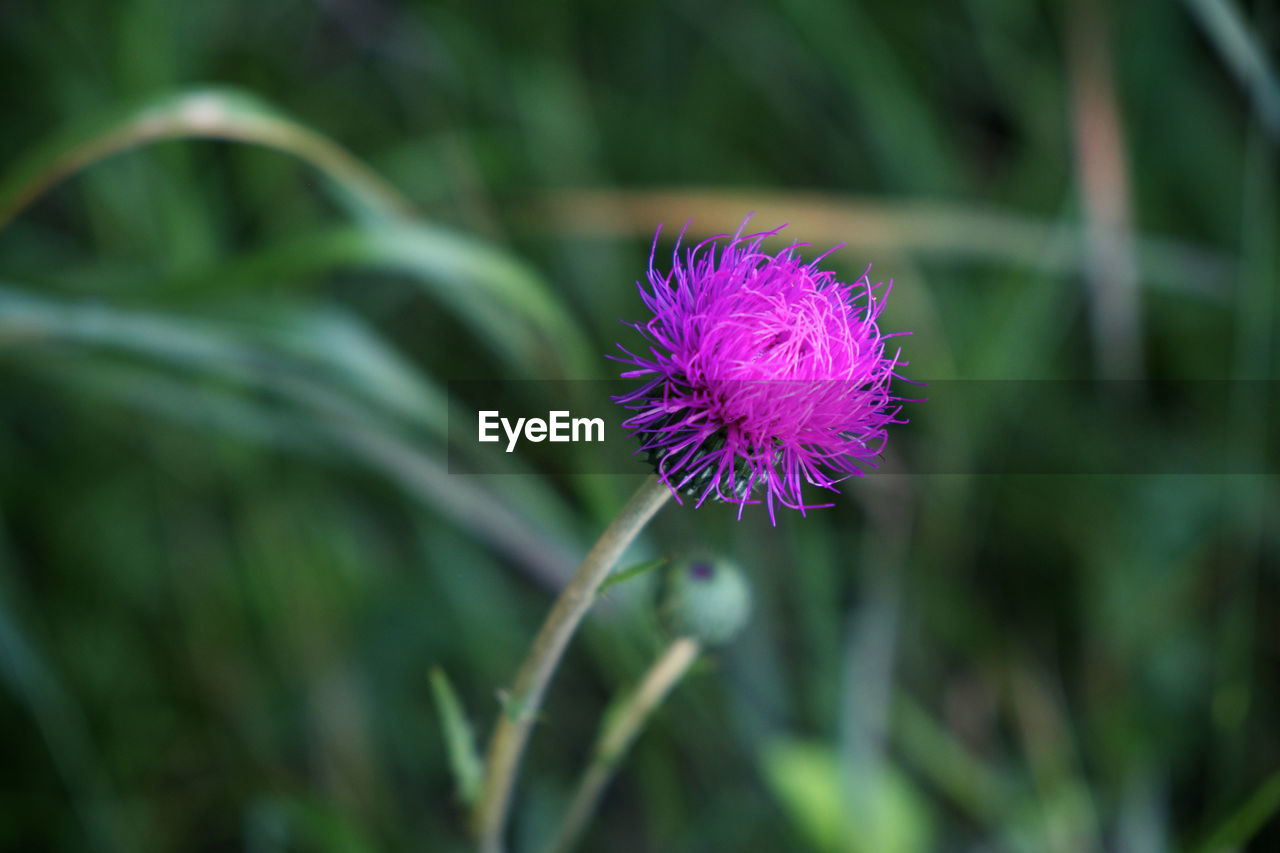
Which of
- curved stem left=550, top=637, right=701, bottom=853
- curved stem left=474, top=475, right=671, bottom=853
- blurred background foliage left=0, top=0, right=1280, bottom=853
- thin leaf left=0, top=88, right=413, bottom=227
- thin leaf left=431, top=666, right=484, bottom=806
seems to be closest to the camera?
curved stem left=474, top=475, right=671, bottom=853

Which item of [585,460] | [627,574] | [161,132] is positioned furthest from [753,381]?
[161,132]

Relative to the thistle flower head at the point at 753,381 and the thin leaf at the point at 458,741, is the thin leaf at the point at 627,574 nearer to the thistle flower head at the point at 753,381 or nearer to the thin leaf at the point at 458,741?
the thistle flower head at the point at 753,381

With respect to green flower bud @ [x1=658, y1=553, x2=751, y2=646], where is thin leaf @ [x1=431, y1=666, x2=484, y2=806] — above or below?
below

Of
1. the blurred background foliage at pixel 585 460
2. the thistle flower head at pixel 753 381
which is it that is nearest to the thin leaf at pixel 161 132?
the blurred background foliage at pixel 585 460

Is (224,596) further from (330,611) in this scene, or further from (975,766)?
(975,766)

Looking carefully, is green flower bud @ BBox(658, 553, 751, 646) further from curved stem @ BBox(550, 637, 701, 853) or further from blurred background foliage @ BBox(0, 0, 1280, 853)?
blurred background foliage @ BBox(0, 0, 1280, 853)

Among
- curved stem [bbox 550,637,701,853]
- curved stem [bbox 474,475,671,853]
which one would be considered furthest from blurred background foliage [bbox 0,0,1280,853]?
curved stem [bbox 474,475,671,853]
